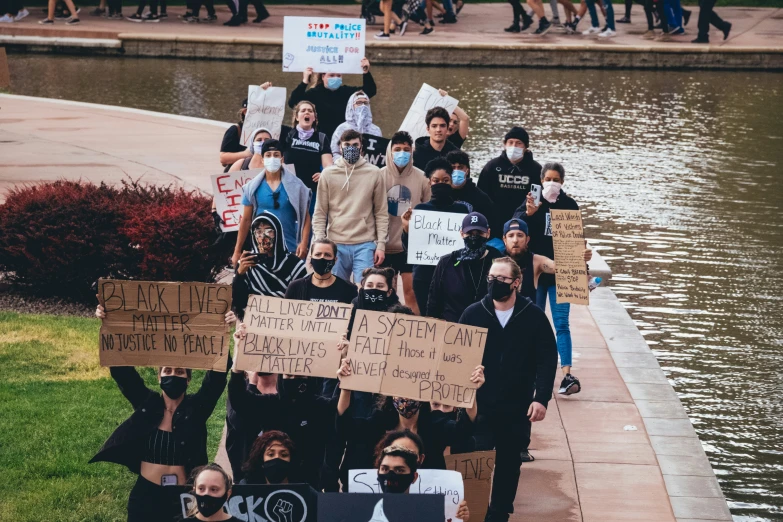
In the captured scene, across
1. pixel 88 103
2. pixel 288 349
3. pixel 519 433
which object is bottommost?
pixel 88 103

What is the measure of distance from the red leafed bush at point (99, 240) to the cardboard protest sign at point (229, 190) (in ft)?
2.62

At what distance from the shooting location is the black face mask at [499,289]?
7562 millimetres

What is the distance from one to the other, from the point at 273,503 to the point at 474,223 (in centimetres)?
296

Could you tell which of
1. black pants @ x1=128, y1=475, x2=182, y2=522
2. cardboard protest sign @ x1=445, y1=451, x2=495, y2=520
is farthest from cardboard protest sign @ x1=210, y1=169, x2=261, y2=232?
cardboard protest sign @ x1=445, y1=451, x2=495, y2=520

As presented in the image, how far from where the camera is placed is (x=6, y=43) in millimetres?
29984

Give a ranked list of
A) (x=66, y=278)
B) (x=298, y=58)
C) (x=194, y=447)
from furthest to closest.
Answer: (x=298, y=58)
(x=66, y=278)
(x=194, y=447)

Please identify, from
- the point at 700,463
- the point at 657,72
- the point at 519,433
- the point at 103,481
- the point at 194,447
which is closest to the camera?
the point at 194,447

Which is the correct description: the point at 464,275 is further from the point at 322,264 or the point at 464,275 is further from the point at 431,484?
the point at 431,484

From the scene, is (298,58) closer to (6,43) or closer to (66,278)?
(66,278)

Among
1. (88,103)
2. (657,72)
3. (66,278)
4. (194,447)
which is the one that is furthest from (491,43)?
(194,447)

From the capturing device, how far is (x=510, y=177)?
10250 mm

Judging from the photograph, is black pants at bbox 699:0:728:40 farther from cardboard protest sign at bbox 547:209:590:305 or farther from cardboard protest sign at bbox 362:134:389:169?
cardboard protest sign at bbox 547:209:590:305

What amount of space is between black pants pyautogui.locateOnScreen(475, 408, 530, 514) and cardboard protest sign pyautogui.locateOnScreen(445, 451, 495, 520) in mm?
517

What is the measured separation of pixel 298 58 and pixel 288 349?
23.8 feet
